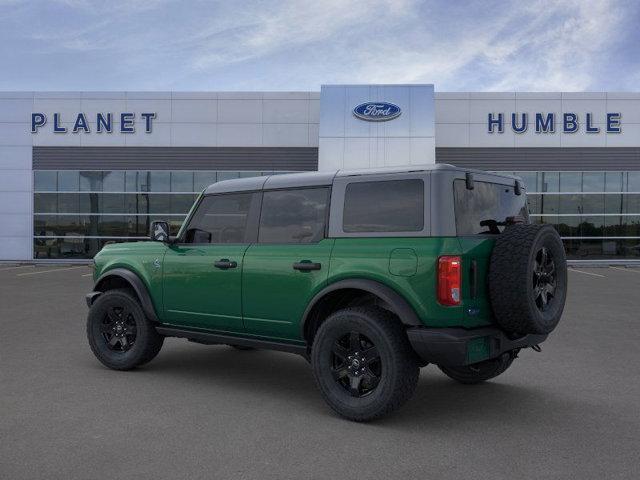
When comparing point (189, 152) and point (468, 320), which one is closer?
point (468, 320)

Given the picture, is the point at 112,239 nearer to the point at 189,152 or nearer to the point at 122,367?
the point at 189,152

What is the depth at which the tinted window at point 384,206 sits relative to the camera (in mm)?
4488

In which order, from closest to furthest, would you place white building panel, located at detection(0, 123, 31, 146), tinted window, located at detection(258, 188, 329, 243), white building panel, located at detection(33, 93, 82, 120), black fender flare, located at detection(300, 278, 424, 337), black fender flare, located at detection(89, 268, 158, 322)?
black fender flare, located at detection(300, 278, 424, 337) < tinted window, located at detection(258, 188, 329, 243) < black fender flare, located at detection(89, 268, 158, 322) < white building panel, located at detection(33, 93, 82, 120) < white building panel, located at detection(0, 123, 31, 146)

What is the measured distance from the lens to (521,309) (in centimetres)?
433

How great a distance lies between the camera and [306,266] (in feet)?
15.9

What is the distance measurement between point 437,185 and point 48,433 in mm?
3214

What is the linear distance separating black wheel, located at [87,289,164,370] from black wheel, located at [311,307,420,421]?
85.4 inches

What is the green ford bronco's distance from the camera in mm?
4305

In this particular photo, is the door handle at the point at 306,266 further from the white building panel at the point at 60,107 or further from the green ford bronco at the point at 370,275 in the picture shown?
the white building panel at the point at 60,107

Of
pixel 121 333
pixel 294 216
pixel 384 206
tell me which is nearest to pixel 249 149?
pixel 121 333

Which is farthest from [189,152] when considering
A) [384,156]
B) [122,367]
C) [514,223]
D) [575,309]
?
[514,223]

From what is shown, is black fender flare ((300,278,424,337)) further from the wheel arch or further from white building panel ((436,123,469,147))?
white building panel ((436,123,469,147))

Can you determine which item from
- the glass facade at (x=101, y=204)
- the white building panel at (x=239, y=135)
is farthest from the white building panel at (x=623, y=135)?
the glass facade at (x=101, y=204)

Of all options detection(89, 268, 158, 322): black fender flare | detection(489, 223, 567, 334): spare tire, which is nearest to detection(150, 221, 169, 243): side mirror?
detection(89, 268, 158, 322): black fender flare
